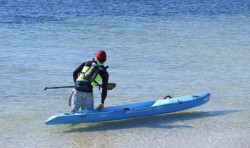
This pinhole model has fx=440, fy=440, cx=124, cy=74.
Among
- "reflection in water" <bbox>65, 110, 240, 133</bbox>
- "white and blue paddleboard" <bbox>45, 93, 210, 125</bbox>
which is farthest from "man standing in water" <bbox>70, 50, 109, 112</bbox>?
"reflection in water" <bbox>65, 110, 240, 133</bbox>

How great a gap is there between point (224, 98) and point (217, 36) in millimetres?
11063

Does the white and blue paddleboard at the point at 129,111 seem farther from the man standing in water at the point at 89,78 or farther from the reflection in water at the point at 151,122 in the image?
the man standing in water at the point at 89,78

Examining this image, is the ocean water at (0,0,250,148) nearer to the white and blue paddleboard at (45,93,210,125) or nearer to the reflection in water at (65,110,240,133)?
the reflection in water at (65,110,240,133)

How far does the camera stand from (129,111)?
997 centimetres

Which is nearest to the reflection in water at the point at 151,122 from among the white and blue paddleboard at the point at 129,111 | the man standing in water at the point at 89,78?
the white and blue paddleboard at the point at 129,111

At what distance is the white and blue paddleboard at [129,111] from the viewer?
934 cm

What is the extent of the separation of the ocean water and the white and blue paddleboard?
0.71 ft

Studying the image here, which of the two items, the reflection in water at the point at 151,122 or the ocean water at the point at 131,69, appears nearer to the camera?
the ocean water at the point at 131,69

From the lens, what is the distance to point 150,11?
31500 millimetres

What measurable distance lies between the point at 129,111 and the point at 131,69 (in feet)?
17.7

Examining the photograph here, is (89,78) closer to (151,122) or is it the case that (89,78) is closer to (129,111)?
(129,111)

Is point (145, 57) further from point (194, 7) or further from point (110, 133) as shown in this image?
point (194, 7)

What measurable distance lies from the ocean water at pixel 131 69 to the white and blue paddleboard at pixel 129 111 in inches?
8.5

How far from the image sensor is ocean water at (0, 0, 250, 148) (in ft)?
30.4
